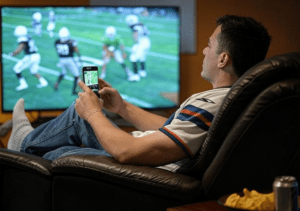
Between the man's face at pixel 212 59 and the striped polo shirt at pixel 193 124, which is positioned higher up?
the man's face at pixel 212 59

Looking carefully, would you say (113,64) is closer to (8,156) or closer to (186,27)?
(186,27)

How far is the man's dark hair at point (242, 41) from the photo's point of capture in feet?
6.20

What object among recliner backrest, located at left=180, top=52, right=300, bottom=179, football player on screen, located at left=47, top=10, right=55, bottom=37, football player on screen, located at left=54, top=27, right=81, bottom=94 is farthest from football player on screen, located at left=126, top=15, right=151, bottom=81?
recliner backrest, located at left=180, top=52, right=300, bottom=179

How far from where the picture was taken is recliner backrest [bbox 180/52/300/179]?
1.41 metres

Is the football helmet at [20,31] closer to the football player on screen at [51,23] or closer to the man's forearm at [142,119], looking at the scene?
the football player on screen at [51,23]

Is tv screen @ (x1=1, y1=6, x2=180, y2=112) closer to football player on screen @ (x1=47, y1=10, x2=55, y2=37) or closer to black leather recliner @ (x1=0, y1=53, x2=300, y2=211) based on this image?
football player on screen @ (x1=47, y1=10, x2=55, y2=37)

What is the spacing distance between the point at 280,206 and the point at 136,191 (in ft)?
2.17

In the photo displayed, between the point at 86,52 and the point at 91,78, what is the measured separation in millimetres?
2784

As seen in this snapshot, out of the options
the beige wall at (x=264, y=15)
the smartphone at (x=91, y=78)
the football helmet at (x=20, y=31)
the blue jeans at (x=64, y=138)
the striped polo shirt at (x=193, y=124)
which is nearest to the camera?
the striped polo shirt at (x=193, y=124)

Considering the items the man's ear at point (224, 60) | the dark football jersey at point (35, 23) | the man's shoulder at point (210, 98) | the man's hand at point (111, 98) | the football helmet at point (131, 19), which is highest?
the football helmet at point (131, 19)

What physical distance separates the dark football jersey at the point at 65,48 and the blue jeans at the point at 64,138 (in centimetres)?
257

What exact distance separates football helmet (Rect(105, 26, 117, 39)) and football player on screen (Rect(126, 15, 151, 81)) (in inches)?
7.6

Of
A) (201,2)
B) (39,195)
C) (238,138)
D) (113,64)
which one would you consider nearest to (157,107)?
(113,64)

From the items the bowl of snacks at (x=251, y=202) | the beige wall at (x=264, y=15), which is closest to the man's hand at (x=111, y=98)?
the bowl of snacks at (x=251, y=202)
